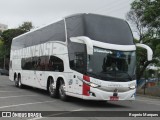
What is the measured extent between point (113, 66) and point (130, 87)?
115 cm

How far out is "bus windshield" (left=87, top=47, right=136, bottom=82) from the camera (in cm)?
1539

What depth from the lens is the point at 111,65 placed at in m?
15.7

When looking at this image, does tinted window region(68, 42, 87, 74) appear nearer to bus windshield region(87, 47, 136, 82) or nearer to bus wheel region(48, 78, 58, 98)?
bus windshield region(87, 47, 136, 82)

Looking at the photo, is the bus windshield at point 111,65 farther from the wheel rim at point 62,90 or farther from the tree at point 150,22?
the tree at point 150,22

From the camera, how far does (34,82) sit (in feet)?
74.3

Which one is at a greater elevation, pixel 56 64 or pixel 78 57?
pixel 78 57

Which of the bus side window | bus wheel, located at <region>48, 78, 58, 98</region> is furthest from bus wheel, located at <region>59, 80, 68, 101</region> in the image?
the bus side window

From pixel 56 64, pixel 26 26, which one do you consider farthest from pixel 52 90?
pixel 26 26

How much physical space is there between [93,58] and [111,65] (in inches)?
32.6

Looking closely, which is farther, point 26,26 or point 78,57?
point 26,26

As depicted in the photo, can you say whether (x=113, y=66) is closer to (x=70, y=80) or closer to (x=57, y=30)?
(x=70, y=80)

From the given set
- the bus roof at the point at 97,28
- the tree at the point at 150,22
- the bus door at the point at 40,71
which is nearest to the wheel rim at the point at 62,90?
the bus roof at the point at 97,28

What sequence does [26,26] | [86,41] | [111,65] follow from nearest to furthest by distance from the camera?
[86,41] → [111,65] → [26,26]

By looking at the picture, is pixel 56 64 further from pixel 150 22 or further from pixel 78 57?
pixel 150 22
